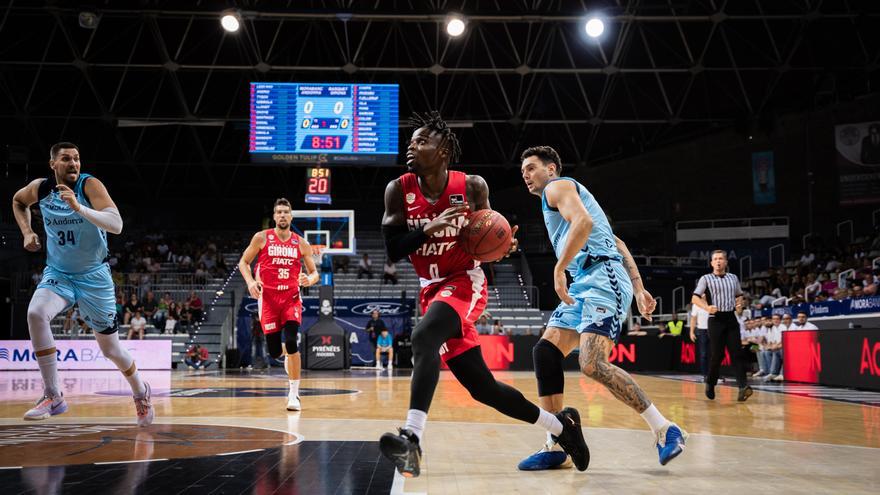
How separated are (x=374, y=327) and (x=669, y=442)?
16622mm

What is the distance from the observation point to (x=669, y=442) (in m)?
4.45

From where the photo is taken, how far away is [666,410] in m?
8.40

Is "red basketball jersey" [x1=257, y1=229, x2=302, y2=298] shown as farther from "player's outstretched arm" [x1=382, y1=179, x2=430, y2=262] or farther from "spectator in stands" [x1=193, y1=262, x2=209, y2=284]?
"spectator in stands" [x1=193, y1=262, x2=209, y2=284]

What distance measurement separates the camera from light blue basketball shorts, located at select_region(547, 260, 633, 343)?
15.6 feet

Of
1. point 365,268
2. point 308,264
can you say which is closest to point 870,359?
point 308,264

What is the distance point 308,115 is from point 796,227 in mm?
17580

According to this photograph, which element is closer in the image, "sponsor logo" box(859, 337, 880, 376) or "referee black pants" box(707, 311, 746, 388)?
"referee black pants" box(707, 311, 746, 388)

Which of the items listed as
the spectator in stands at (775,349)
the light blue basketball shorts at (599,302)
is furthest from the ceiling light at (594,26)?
the light blue basketball shorts at (599,302)

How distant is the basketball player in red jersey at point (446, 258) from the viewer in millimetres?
4017

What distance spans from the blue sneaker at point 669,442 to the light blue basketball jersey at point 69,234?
15.0ft

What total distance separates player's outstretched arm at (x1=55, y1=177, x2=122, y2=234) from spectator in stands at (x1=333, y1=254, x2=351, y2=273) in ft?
73.9

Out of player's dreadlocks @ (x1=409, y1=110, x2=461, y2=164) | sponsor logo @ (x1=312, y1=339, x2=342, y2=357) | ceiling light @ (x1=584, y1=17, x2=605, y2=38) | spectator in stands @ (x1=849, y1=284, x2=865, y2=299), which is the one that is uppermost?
ceiling light @ (x1=584, y1=17, x2=605, y2=38)

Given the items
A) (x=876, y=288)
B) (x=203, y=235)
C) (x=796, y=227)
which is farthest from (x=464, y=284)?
(x=203, y=235)

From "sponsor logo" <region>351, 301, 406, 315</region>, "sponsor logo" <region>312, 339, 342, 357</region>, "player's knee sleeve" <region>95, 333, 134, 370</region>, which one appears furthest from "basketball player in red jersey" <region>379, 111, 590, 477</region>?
"sponsor logo" <region>351, 301, 406, 315</region>
